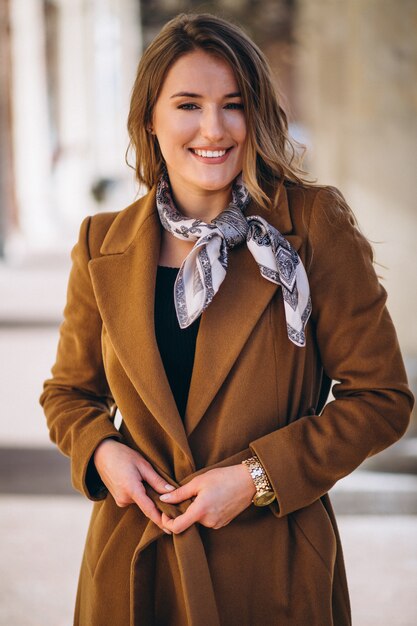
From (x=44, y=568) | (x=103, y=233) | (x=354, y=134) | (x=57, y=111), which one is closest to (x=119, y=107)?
(x=57, y=111)

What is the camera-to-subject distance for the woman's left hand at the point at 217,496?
6.19 feet

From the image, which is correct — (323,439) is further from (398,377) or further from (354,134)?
(354,134)

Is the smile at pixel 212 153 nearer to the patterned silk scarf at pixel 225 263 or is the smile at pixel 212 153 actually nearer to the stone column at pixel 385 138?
the patterned silk scarf at pixel 225 263

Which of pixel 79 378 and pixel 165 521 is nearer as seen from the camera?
pixel 165 521

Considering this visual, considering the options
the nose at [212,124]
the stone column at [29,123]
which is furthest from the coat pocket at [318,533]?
the stone column at [29,123]

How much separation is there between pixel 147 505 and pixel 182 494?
87mm

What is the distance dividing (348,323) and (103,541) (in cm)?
77

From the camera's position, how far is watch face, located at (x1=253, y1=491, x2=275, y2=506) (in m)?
1.92

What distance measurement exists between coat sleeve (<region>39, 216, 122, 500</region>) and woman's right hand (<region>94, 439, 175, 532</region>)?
0.06 metres

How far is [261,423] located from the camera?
1978 mm

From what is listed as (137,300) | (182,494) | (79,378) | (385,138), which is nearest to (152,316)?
(137,300)

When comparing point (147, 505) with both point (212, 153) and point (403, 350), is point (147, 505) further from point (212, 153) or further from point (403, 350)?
point (403, 350)

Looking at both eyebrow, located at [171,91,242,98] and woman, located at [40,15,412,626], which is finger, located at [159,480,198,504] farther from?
eyebrow, located at [171,91,242,98]

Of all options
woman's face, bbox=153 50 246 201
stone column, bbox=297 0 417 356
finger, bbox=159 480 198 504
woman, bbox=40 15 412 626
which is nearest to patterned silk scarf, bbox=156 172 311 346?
woman, bbox=40 15 412 626
